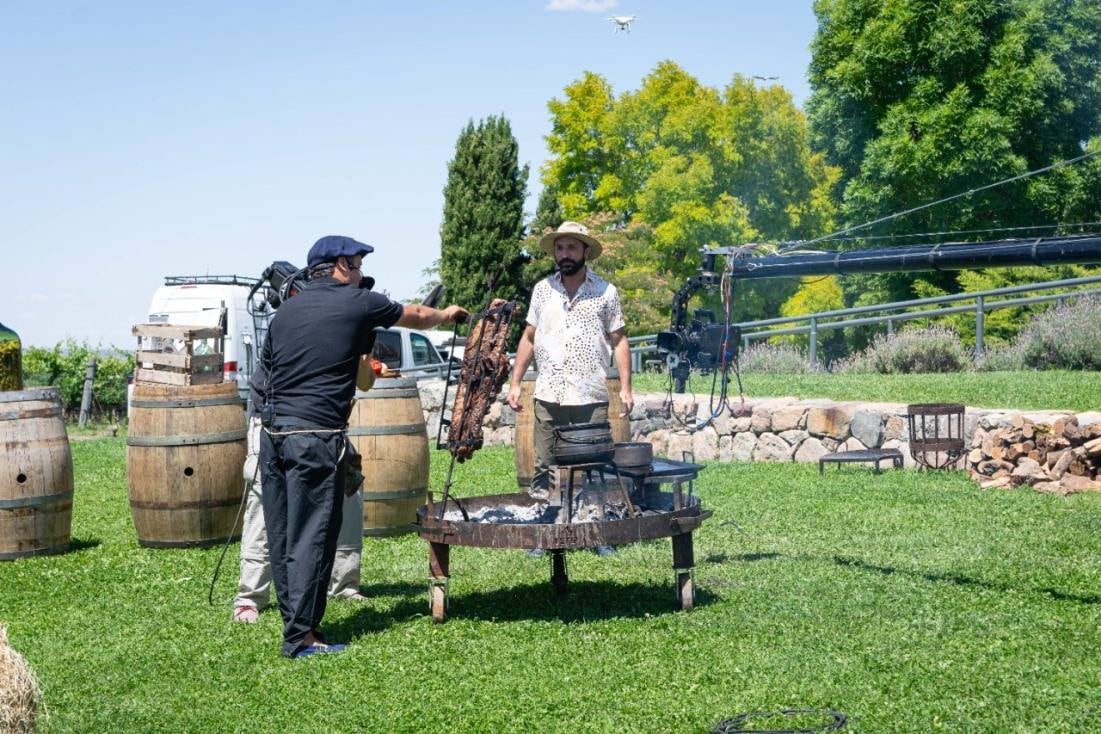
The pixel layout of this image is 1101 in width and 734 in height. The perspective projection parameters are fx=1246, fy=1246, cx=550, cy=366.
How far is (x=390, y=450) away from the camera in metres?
9.27

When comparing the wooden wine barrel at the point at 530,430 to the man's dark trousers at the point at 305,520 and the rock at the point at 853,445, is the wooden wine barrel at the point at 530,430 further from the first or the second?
the man's dark trousers at the point at 305,520

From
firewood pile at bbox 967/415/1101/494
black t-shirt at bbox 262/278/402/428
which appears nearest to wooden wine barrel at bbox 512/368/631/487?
firewood pile at bbox 967/415/1101/494

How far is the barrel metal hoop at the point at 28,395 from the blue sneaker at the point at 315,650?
418cm

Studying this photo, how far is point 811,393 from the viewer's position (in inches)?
604

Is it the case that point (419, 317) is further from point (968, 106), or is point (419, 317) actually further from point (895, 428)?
point (968, 106)

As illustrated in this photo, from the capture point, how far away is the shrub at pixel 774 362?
750 inches

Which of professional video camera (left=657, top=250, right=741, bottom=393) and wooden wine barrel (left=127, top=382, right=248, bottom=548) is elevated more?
professional video camera (left=657, top=250, right=741, bottom=393)

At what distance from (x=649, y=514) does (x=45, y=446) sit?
5051 millimetres

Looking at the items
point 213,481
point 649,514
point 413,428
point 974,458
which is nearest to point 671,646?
point 649,514

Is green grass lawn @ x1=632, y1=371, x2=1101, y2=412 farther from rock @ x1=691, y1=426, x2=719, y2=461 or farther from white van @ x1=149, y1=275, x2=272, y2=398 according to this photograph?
white van @ x1=149, y1=275, x2=272, y2=398

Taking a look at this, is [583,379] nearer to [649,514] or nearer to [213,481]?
[649,514]

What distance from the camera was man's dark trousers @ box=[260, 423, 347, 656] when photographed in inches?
243

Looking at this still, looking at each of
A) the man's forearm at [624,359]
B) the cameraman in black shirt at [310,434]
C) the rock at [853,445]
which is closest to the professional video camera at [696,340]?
the man's forearm at [624,359]

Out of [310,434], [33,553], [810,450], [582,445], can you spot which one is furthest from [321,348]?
[810,450]
